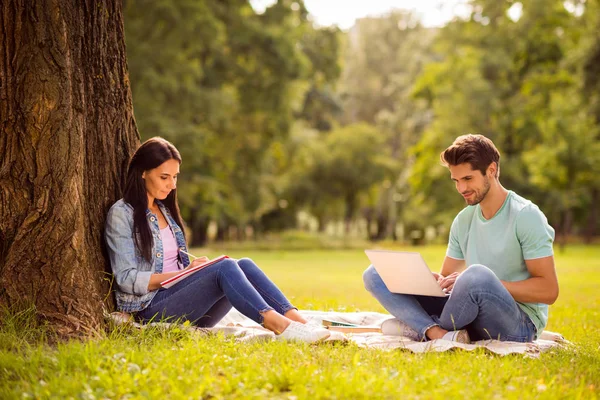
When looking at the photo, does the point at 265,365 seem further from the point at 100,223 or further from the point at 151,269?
the point at 100,223

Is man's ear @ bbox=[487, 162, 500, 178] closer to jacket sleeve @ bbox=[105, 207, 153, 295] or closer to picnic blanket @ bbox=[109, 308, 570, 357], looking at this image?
picnic blanket @ bbox=[109, 308, 570, 357]

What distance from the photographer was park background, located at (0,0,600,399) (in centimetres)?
383

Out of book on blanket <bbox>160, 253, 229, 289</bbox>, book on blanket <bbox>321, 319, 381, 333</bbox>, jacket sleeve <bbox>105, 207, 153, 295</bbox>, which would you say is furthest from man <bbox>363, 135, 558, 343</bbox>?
jacket sleeve <bbox>105, 207, 153, 295</bbox>

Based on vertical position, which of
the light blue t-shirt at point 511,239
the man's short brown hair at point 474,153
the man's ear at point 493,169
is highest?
the man's short brown hair at point 474,153

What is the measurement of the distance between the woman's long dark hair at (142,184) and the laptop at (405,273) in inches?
65.1

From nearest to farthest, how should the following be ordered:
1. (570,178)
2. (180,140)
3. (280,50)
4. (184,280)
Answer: (184,280) → (180,140) → (280,50) → (570,178)

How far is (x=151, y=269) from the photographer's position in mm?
5145

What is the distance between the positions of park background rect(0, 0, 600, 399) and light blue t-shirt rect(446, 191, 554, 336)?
626mm

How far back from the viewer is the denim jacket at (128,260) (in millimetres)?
4945

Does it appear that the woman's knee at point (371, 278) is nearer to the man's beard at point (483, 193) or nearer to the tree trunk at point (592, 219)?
the man's beard at point (483, 193)

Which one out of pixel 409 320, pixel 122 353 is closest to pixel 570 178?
pixel 409 320

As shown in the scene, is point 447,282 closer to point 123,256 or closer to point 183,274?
point 183,274

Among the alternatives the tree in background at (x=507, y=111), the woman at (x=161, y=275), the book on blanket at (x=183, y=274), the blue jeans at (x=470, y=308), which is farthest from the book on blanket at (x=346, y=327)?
the tree in background at (x=507, y=111)

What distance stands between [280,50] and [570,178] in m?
14.0
